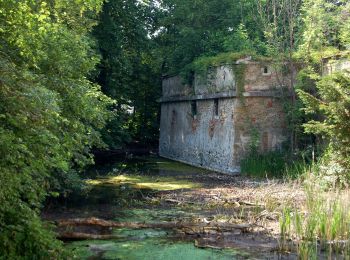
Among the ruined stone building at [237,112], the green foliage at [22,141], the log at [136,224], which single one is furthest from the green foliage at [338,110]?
the green foliage at [22,141]

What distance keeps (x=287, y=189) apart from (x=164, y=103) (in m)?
16.3

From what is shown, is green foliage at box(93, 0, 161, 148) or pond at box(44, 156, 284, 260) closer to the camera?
pond at box(44, 156, 284, 260)

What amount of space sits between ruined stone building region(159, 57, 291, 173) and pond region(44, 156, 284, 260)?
126 cm

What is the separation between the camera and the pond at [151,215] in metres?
8.16

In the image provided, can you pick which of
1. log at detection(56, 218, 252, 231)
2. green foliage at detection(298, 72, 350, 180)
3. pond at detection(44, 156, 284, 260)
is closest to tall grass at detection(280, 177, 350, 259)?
pond at detection(44, 156, 284, 260)

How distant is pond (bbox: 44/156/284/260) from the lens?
8156 mm

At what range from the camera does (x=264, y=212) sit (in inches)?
402

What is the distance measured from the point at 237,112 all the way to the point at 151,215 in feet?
26.6

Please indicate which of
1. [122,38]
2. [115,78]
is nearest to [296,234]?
[122,38]

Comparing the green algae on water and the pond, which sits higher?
the pond

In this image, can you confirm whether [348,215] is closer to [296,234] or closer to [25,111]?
[296,234]

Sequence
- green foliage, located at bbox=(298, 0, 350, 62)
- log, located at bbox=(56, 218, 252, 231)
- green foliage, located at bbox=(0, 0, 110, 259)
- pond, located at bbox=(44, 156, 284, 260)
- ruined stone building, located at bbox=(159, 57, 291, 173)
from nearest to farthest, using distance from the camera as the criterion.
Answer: green foliage, located at bbox=(0, 0, 110, 259), pond, located at bbox=(44, 156, 284, 260), log, located at bbox=(56, 218, 252, 231), green foliage, located at bbox=(298, 0, 350, 62), ruined stone building, located at bbox=(159, 57, 291, 173)

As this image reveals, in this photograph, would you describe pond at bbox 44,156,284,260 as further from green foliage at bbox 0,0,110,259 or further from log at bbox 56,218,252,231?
green foliage at bbox 0,0,110,259

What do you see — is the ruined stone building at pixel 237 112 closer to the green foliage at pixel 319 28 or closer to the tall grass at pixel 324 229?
the green foliage at pixel 319 28
